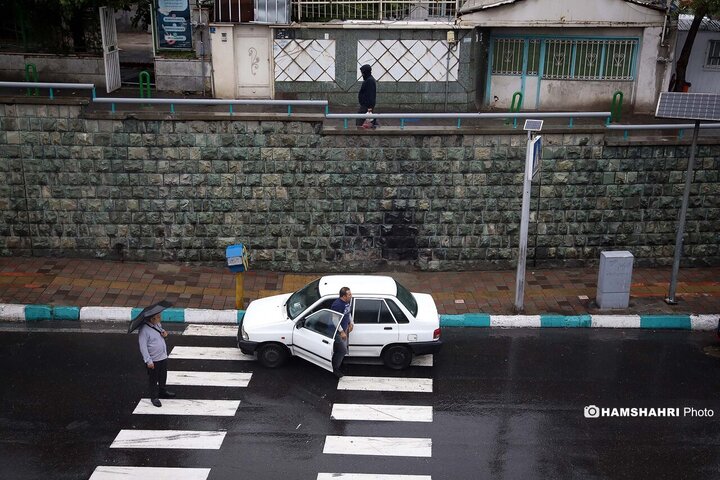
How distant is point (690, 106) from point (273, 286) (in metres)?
8.38

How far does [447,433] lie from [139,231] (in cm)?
823

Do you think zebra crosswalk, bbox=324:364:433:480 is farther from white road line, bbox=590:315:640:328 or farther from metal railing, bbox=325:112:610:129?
metal railing, bbox=325:112:610:129

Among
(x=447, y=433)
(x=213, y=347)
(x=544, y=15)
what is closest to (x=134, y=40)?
(x=544, y=15)

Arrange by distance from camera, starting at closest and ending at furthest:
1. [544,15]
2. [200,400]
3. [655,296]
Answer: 1. [200,400]
2. [655,296]
3. [544,15]

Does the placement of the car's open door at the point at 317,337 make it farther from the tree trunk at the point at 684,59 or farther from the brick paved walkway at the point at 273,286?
the tree trunk at the point at 684,59

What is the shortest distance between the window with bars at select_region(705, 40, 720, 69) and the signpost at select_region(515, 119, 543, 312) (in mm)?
8751

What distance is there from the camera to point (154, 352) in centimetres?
1085

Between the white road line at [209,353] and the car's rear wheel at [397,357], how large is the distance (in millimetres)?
2191

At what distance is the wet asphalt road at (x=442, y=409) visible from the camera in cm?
981

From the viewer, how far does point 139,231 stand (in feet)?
51.8

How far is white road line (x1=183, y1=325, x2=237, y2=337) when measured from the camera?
13.5 metres

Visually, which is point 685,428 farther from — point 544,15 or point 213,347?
point 544,15

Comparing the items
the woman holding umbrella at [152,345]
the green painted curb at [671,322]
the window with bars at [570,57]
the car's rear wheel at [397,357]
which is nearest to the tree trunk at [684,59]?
the window with bars at [570,57]

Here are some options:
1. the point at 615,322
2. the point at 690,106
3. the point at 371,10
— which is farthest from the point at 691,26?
the point at 615,322
